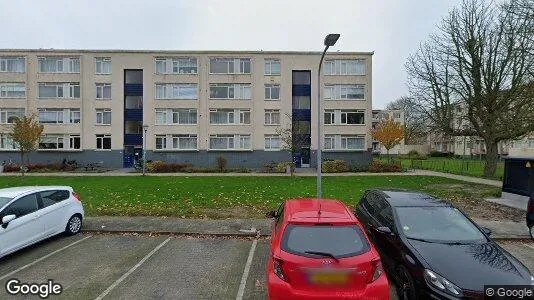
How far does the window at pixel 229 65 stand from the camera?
1394 inches

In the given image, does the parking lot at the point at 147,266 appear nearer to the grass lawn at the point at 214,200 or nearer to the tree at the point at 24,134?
the grass lawn at the point at 214,200

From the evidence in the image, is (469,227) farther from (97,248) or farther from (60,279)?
(97,248)

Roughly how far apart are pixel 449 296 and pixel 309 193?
1203 cm

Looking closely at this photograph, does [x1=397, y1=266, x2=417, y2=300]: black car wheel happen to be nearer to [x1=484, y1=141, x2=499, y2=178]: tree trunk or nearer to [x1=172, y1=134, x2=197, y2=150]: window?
[x1=484, y1=141, x2=499, y2=178]: tree trunk

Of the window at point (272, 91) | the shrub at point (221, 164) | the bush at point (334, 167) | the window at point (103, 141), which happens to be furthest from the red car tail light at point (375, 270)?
the window at point (103, 141)

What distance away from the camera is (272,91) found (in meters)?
35.5

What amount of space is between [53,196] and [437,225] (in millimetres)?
8652

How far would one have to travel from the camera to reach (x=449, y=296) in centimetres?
410

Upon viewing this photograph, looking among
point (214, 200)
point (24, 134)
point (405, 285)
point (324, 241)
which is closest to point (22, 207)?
point (324, 241)

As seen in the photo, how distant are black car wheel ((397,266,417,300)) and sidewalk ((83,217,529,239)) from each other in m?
4.20

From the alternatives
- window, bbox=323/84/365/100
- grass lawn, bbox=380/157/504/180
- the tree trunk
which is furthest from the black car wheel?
window, bbox=323/84/365/100

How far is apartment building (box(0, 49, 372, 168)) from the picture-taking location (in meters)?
34.9

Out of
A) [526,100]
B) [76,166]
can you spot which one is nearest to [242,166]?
[76,166]

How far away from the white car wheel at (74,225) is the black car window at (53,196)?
0.60m
